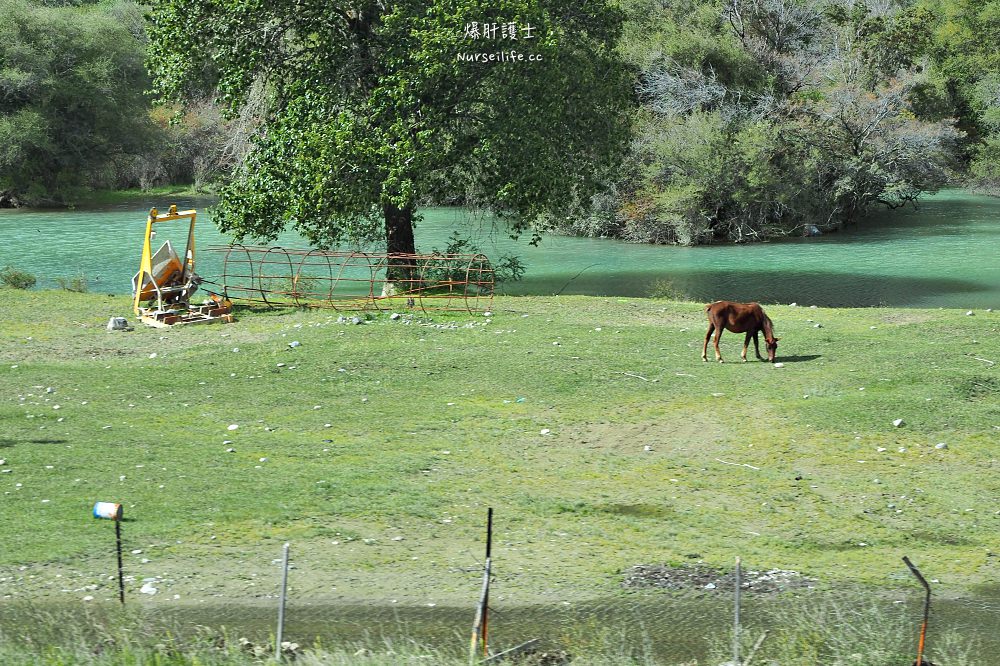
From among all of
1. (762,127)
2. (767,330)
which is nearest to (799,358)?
(767,330)

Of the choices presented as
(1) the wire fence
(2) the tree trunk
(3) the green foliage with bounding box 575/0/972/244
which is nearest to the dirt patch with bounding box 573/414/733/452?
(1) the wire fence

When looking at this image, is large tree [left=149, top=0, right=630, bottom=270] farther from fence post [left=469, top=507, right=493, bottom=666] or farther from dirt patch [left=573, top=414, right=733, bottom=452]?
fence post [left=469, top=507, right=493, bottom=666]

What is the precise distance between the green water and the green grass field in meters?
12.4

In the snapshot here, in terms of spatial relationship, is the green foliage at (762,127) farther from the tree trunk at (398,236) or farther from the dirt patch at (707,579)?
the dirt patch at (707,579)

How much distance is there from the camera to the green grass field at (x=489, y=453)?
37.7ft

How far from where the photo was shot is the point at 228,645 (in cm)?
855

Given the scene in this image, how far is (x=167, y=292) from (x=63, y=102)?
4918 centimetres

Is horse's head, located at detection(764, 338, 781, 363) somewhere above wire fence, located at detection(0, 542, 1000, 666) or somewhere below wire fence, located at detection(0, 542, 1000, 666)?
above

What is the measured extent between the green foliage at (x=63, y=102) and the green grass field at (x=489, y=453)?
4654cm

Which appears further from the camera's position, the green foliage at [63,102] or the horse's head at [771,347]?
the green foliage at [63,102]

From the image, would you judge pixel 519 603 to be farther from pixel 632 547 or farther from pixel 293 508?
pixel 293 508

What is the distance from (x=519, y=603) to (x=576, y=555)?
1.39m

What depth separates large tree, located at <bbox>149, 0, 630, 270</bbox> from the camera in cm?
2772

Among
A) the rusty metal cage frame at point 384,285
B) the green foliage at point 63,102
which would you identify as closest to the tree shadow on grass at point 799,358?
the rusty metal cage frame at point 384,285
